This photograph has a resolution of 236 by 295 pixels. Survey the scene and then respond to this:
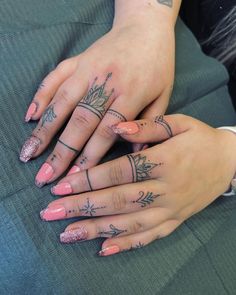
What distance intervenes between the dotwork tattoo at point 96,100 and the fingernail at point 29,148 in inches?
3.6

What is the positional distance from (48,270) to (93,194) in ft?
0.42

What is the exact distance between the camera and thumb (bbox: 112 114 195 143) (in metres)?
0.61

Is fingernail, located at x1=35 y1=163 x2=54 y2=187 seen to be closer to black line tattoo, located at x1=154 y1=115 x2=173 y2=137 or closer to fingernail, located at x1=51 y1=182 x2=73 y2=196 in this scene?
fingernail, located at x1=51 y1=182 x2=73 y2=196

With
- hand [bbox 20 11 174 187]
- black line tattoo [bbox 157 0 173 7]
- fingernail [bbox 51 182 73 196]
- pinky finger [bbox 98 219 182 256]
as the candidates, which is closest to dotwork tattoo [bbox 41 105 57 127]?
hand [bbox 20 11 174 187]

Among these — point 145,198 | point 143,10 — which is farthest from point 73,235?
point 143,10

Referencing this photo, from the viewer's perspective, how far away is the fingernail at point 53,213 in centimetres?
57

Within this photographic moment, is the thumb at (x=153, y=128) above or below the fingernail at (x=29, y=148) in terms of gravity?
above

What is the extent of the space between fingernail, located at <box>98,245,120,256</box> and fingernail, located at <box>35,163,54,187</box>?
0.14m

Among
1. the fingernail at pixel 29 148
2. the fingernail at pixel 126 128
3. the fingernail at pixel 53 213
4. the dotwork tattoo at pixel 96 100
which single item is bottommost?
the fingernail at pixel 53 213

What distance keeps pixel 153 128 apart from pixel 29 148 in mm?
199

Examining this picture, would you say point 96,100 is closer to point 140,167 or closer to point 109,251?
point 140,167

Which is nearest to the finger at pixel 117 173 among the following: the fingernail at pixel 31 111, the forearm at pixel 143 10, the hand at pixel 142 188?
the hand at pixel 142 188

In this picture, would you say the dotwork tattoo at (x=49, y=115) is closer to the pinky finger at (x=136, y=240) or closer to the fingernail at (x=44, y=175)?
the fingernail at (x=44, y=175)

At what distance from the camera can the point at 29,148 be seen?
60 centimetres
